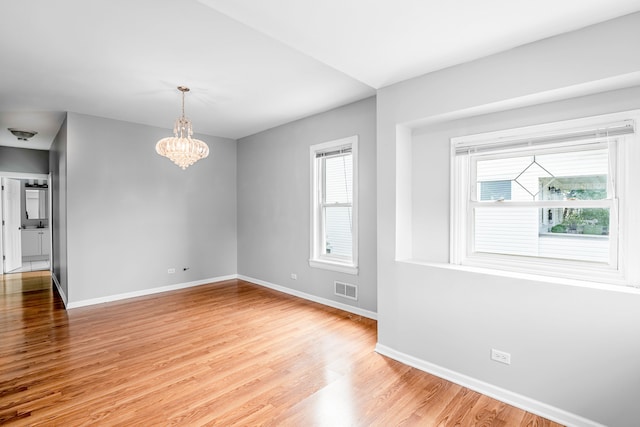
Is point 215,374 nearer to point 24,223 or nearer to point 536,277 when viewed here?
point 536,277

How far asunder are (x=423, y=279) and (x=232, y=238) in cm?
435

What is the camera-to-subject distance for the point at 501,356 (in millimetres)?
2312

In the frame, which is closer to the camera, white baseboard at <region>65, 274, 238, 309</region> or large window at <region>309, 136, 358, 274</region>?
large window at <region>309, 136, 358, 274</region>

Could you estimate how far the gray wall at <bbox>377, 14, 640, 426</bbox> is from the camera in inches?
75.0

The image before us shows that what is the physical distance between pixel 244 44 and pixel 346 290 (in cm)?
314

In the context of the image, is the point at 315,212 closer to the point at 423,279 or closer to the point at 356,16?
the point at 423,279

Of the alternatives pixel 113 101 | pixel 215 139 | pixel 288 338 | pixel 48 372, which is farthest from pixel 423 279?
pixel 215 139

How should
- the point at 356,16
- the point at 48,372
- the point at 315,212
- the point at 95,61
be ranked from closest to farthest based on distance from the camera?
1. the point at 356,16
2. the point at 48,372
3. the point at 95,61
4. the point at 315,212

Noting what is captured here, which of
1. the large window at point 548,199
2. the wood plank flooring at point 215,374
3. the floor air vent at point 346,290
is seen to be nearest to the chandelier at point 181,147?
the wood plank flooring at point 215,374

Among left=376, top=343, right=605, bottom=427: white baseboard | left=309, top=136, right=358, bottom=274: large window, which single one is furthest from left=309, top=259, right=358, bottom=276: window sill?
left=376, top=343, right=605, bottom=427: white baseboard

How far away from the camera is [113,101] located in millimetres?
3977

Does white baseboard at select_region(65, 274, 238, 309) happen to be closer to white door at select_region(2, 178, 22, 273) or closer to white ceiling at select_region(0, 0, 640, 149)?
white ceiling at select_region(0, 0, 640, 149)

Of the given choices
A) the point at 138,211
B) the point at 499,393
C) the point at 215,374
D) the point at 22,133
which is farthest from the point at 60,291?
the point at 499,393

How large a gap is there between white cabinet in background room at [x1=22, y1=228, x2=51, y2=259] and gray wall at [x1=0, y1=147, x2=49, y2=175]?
8.67ft
